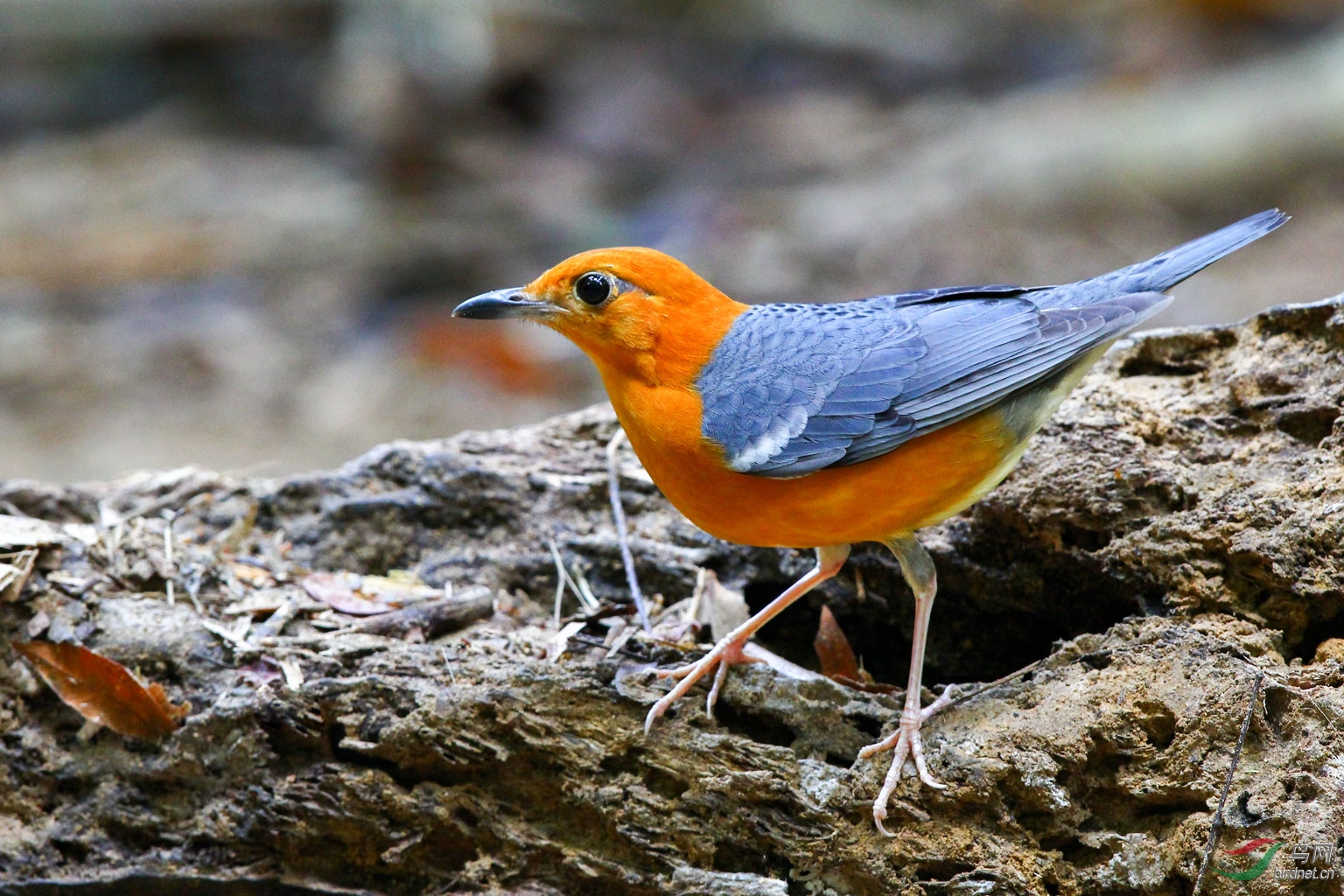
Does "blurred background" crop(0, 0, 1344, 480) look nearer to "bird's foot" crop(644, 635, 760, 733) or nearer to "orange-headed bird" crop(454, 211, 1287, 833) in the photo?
"orange-headed bird" crop(454, 211, 1287, 833)

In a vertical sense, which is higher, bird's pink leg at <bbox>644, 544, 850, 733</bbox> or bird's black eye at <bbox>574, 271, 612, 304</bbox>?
bird's black eye at <bbox>574, 271, 612, 304</bbox>

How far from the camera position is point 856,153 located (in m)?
12.7

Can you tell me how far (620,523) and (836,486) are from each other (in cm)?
112

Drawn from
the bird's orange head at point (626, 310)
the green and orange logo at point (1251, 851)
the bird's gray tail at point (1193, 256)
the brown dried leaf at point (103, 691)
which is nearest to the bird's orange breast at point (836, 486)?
the bird's orange head at point (626, 310)

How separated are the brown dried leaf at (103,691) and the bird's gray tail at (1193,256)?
337 centimetres

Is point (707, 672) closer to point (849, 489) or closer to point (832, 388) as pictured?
point (849, 489)

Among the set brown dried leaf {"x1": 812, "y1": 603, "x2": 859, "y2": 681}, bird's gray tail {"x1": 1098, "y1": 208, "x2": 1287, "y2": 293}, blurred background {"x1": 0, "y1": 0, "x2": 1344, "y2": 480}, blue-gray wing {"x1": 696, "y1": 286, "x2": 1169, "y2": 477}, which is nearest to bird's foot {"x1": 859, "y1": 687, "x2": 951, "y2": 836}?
brown dried leaf {"x1": 812, "y1": 603, "x2": 859, "y2": 681}

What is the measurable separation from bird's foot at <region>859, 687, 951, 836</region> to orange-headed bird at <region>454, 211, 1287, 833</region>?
0.01m

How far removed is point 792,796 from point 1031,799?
0.65 metres

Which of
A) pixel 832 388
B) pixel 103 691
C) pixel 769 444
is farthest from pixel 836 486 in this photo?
pixel 103 691

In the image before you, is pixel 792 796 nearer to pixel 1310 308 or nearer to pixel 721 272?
pixel 1310 308

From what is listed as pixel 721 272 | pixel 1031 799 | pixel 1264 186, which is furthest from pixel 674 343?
pixel 1264 186

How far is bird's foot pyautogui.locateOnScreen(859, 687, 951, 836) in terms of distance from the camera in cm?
351

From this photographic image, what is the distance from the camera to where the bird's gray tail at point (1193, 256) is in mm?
4059
